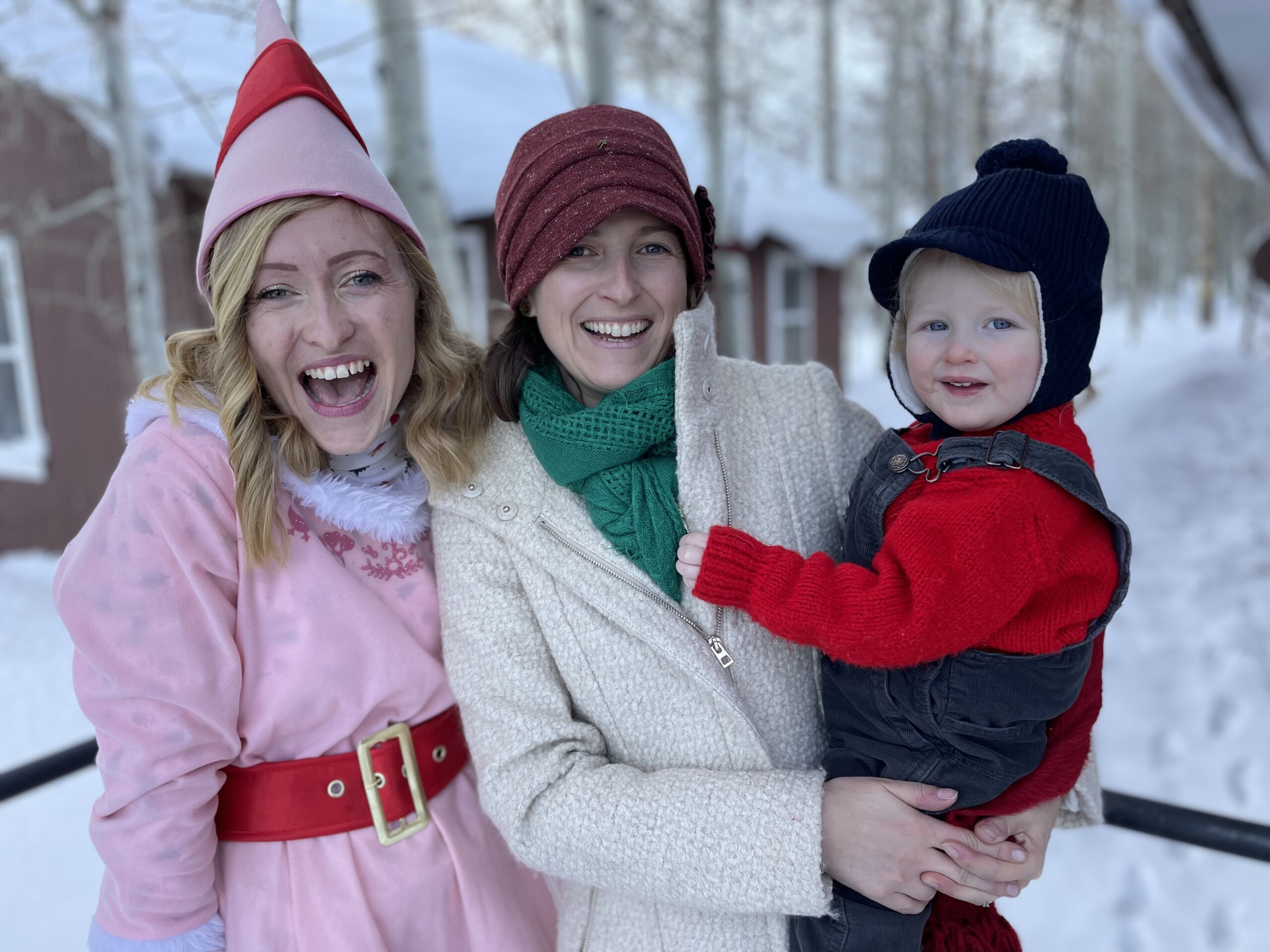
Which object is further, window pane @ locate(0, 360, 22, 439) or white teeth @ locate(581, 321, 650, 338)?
window pane @ locate(0, 360, 22, 439)

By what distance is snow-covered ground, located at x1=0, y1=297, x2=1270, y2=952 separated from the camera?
3230 mm

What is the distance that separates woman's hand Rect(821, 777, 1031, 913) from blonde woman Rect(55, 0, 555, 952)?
0.70m

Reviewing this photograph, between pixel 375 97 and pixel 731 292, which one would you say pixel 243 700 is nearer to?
pixel 731 292

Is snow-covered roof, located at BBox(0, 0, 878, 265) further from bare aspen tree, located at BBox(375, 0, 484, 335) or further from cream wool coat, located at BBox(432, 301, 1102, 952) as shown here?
cream wool coat, located at BBox(432, 301, 1102, 952)

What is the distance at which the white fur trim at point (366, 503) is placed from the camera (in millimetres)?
1571

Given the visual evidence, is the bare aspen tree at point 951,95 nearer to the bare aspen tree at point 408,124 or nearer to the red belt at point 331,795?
the bare aspen tree at point 408,124

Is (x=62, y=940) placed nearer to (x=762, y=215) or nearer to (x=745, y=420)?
(x=745, y=420)

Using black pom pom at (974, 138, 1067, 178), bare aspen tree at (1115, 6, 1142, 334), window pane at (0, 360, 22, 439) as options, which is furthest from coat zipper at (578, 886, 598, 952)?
bare aspen tree at (1115, 6, 1142, 334)

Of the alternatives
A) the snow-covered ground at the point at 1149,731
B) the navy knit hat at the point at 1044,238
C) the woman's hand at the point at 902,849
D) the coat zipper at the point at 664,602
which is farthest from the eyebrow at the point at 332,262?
the snow-covered ground at the point at 1149,731

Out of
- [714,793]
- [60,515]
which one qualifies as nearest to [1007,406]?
[714,793]

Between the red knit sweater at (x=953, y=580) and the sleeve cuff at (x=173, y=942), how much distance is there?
3.32 feet

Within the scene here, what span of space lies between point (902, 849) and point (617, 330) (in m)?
0.96

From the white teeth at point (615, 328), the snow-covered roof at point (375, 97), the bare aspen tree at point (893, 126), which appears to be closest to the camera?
the white teeth at point (615, 328)

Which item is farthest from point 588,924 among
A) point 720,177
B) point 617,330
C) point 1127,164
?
point 1127,164
